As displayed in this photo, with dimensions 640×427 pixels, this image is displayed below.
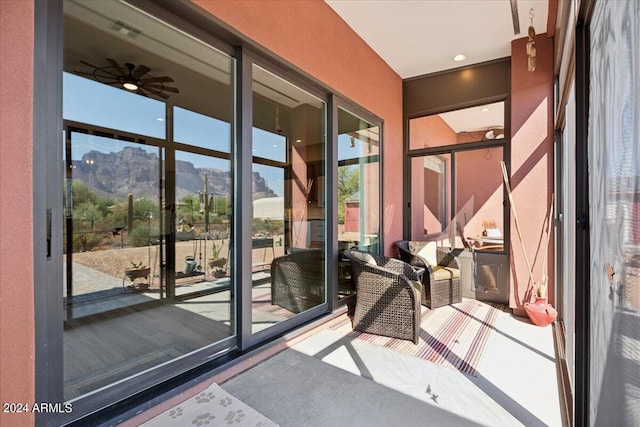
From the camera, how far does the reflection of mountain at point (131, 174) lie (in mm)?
3848

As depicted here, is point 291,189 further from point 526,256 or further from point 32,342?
point 526,256

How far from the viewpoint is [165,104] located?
174 inches

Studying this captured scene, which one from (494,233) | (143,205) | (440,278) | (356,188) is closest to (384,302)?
(440,278)

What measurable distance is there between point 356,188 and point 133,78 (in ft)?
10.9

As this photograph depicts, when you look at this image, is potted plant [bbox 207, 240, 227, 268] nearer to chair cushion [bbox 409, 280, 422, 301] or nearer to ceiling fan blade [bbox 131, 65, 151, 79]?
chair cushion [bbox 409, 280, 422, 301]

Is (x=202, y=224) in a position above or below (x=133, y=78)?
below

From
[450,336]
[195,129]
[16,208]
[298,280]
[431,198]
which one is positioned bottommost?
[450,336]

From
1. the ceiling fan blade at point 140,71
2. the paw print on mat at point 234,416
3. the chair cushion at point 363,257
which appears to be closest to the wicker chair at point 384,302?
the chair cushion at point 363,257

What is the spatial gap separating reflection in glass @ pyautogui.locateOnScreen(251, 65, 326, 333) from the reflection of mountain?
0.92 m

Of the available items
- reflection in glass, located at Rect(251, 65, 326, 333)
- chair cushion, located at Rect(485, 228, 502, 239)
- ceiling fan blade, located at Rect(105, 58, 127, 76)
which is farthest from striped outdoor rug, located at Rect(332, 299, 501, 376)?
ceiling fan blade, located at Rect(105, 58, 127, 76)

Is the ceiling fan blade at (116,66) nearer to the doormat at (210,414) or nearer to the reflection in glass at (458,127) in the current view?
the doormat at (210,414)

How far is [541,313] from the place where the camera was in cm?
335

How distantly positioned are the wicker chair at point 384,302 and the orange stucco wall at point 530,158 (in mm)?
1916

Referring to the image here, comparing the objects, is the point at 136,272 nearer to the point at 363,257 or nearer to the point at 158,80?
the point at 158,80
